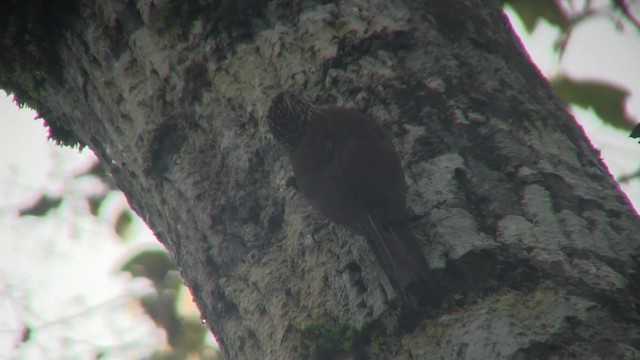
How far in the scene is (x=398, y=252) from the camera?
2.26 metres

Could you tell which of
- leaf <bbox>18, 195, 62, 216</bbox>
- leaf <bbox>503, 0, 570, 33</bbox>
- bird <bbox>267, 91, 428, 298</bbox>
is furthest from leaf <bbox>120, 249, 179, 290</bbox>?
leaf <bbox>503, 0, 570, 33</bbox>

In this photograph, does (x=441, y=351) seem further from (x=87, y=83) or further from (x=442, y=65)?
(x=87, y=83)

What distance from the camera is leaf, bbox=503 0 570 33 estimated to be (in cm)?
362

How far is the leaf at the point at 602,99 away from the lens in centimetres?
334

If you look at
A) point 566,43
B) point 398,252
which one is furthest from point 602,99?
point 398,252

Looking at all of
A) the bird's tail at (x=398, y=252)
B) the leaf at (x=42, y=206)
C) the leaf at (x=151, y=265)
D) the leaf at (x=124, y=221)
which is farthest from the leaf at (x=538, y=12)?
the leaf at (x=42, y=206)

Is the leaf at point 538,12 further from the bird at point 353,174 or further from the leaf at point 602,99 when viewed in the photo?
the bird at point 353,174

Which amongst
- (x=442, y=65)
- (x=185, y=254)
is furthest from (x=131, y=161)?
(x=442, y=65)

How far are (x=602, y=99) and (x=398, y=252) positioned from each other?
163 centimetres

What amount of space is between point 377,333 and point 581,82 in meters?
1.92

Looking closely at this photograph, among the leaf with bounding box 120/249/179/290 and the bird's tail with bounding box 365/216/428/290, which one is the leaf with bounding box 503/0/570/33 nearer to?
the bird's tail with bounding box 365/216/428/290

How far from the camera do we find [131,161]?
3012 mm

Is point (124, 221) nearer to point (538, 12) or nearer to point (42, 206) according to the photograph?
point (42, 206)

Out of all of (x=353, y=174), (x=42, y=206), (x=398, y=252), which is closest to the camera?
(x=398, y=252)
